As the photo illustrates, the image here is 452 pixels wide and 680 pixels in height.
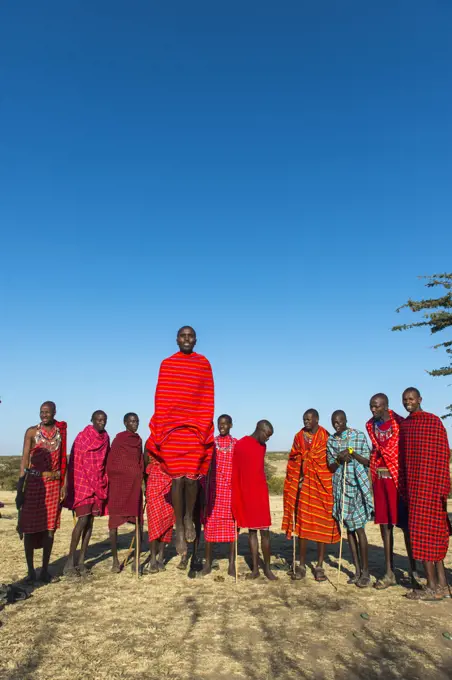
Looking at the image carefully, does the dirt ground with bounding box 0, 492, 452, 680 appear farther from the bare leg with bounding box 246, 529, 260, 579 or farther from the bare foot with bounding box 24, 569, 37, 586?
the bare foot with bounding box 24, 569, 37, 586

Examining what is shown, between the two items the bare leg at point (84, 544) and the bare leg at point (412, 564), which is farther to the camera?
the bare leg at point (84, 544)

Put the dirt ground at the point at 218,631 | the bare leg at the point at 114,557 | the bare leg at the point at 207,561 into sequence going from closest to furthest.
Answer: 1. the dirt ground at the point at 218,631
2. the bare leg at the point at 207,561
3. the bare leg at the point at 114,557

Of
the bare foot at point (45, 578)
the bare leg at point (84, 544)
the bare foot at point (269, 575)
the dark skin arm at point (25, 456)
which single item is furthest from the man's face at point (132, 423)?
the bare foot at point (269, 575)

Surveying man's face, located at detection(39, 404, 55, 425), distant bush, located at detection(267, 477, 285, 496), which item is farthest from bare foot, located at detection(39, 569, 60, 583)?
distant bush, located at detection(267, 477, 285, 496)

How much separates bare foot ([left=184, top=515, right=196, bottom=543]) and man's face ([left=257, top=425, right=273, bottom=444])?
6.61 feet

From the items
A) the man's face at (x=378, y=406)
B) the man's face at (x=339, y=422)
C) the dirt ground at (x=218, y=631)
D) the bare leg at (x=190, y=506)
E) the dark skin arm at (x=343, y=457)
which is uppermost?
the man's face at (x=378, y=406)

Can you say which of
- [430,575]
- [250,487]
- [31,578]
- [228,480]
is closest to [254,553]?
[250,487]

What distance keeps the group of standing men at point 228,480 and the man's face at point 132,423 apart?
23 millimetres

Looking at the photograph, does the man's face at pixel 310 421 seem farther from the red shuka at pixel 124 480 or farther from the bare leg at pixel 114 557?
the bare leg at pixel 114 557

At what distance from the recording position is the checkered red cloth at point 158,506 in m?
8.95

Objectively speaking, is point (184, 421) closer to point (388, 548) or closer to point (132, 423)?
point (132, 423)

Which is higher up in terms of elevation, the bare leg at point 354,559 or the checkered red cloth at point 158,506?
the checkered red cloth at point 158,506

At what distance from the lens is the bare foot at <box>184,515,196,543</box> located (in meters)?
6.52

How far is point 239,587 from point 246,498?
124cm
